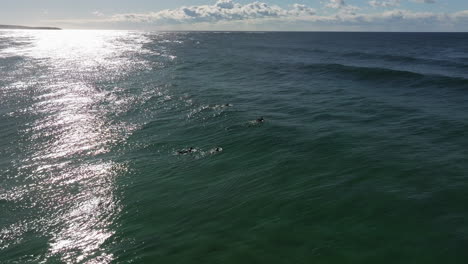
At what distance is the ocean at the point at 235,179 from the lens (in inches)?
599

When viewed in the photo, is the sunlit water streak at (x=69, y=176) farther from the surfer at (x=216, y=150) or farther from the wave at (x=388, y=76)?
the wave at (x=388, y=76)

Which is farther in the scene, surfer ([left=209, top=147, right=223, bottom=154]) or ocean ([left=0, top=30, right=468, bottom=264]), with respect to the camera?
surfer ([left=209, top=147, right=223, bottom=154])

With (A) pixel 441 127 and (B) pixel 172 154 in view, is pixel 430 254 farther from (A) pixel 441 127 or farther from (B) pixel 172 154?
(A) pixel 441 127

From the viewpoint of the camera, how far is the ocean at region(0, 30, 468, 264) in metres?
15.2

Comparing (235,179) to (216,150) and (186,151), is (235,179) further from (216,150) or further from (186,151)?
(186,151)

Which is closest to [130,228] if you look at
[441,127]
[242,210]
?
[242,210]

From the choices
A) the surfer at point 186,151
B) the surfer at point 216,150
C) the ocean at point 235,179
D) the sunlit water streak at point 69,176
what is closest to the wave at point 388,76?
the ocean at point 235,179

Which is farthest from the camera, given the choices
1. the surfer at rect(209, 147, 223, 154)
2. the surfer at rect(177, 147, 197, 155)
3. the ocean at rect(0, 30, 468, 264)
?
the surfer at rect(209, 147, 223, 154)

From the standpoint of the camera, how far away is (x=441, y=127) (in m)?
30.9

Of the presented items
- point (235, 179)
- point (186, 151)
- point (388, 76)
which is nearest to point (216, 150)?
point (186, 151)

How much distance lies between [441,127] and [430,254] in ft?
67.9

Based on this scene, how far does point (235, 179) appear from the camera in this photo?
72.1ft

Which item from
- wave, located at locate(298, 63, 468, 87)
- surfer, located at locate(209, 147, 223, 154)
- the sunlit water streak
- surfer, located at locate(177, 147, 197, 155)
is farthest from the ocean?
wave, located at locate(298, 63, 468, 87)

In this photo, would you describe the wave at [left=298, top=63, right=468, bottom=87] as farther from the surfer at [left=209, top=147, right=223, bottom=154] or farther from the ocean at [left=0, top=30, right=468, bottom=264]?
the surfer at [left=209, top=147, right=223, bottom=154]
